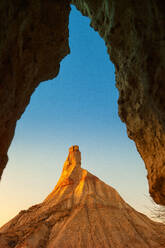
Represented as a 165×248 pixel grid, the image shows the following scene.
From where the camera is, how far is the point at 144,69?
498 cm

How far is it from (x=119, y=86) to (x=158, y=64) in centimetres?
240

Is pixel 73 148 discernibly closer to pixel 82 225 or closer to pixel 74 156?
pixel 74 156

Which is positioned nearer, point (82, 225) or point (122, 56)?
point (122, 56)

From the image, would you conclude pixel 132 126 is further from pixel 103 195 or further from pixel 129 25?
pixel 103 195

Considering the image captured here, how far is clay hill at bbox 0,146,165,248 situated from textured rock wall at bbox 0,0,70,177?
21.9m

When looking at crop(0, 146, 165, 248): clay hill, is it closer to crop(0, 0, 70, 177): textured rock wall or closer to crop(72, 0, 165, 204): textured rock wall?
crop(72, 0, 165, 204): textured rock wall

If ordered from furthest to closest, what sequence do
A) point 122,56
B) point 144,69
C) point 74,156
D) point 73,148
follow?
point 73,148
point 74,156
point 122,56
point 144,69

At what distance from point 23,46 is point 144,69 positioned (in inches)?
163

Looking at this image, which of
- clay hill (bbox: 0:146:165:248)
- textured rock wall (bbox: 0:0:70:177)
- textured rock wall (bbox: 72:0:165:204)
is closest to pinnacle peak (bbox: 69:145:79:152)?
clay hill (bbox: 0:146:165:248)

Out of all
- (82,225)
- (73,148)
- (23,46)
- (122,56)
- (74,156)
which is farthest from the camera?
(73,148)

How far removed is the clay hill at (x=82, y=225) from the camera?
71.1ft

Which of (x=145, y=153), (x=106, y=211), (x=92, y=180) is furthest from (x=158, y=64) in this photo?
(x=92, y=180)

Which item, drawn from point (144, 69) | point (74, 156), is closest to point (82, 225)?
point (74, 156)

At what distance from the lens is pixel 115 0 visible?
5277mm
